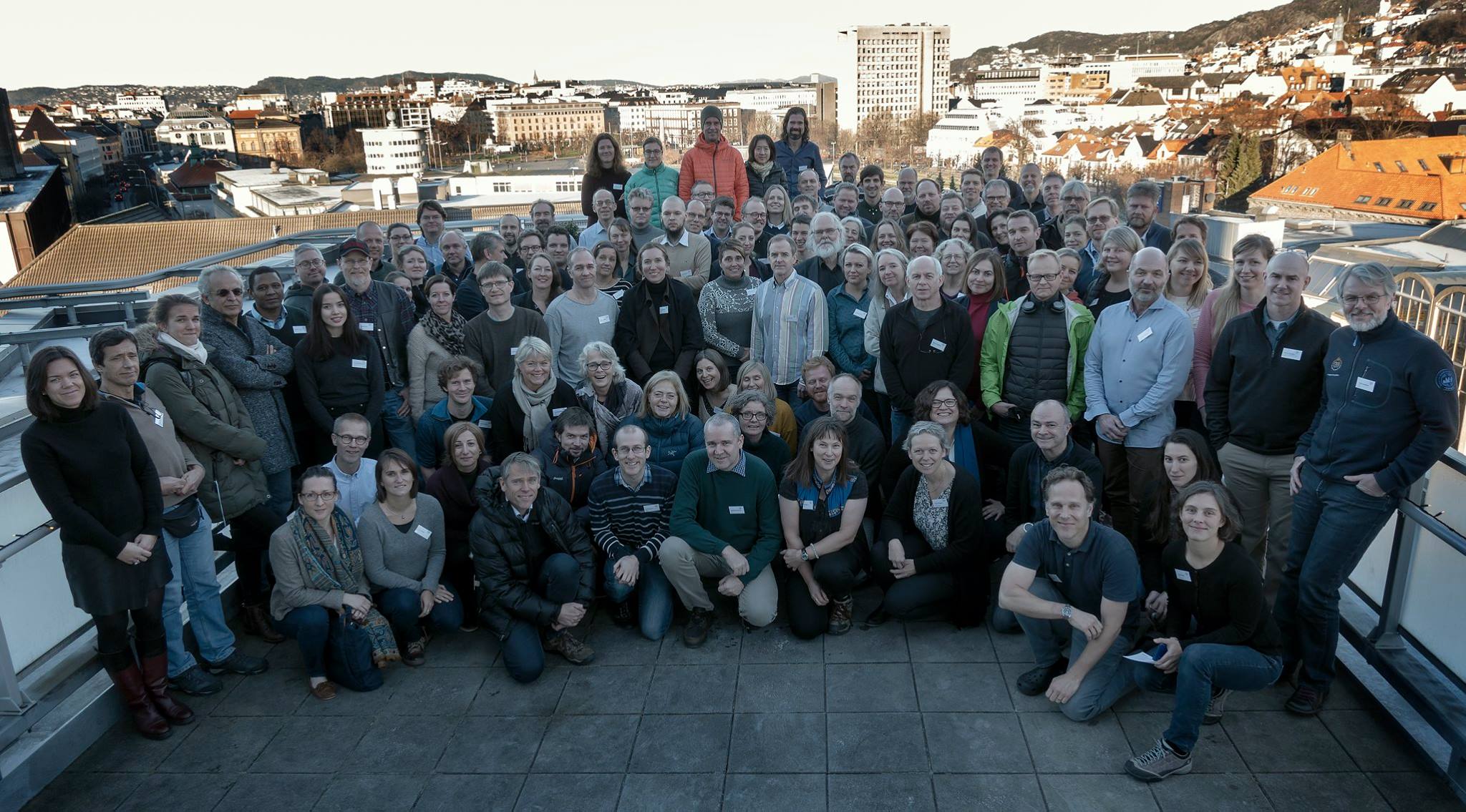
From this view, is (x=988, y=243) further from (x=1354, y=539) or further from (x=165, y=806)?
(x=165, y=806)

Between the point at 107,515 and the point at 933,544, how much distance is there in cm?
381

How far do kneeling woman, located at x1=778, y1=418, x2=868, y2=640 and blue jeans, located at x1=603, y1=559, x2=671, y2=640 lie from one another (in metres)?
0.67

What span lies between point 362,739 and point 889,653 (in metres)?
2.49

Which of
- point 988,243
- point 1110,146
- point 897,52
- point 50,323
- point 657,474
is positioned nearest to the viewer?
point 657,474

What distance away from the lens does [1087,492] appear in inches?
147

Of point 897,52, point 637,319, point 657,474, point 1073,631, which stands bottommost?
point 1073,631

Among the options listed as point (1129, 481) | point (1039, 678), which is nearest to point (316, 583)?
point (1039, 678)

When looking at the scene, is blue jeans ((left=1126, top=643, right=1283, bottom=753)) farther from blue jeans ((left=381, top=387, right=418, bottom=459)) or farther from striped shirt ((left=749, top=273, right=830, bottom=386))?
blue jeans ((left=381, top=387, right=418, bottom=459))

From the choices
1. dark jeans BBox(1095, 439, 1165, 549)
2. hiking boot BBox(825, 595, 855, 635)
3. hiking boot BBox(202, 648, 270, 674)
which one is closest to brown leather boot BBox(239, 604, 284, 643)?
hiking boot BBox(202, 648, 270, 674)

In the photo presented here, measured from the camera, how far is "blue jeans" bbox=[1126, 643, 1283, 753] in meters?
3.39

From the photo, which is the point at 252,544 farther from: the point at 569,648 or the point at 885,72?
the point at 885,72

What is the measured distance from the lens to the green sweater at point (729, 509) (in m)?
4.64

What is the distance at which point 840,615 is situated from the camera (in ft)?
15.2

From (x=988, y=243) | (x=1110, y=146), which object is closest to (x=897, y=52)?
(x=1110, y=146)
